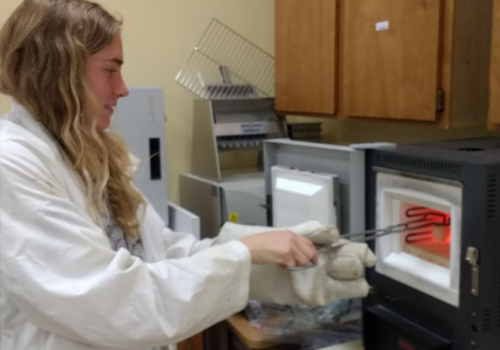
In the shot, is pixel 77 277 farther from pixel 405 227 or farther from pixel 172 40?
pixel 172 40

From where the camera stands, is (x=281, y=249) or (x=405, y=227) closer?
(x=281, y=249)

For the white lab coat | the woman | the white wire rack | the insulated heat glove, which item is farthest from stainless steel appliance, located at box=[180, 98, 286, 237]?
the white lab coat

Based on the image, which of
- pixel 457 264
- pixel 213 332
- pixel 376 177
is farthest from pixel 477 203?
pixel 213 332

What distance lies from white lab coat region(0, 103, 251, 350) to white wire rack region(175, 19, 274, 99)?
116 centimetres

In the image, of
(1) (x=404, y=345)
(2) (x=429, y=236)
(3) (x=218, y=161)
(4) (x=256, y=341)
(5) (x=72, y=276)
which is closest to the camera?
(5) (x=72, y=276)

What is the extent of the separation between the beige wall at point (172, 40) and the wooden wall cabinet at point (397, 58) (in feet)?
1.55

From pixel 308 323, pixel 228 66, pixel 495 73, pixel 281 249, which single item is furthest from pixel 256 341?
pixel 228 66

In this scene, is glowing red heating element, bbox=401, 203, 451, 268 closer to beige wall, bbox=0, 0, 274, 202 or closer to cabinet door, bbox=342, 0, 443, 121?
cabinet door, bbox=342, 0, 443, 121

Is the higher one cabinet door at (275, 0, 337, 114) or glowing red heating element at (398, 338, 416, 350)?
cabinet door at (275, 0, 337, 114)

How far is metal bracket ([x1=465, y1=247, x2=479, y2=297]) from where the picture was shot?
94 cm

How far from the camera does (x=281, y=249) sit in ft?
3.34

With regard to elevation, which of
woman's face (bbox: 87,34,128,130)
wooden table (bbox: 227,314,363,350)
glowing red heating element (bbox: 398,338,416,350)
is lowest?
wooden table (bbox: 227,314,363,350)

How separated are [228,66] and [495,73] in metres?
1.24

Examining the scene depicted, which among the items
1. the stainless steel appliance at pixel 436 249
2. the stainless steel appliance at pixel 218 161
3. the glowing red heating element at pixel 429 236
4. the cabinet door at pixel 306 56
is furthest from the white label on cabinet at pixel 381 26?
the stainless steel appliance at pixel 218 161
